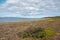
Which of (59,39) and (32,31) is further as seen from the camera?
(32,31)

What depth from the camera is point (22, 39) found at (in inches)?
534

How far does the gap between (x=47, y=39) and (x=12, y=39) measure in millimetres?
2605

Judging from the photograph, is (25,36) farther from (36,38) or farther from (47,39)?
(47,39)

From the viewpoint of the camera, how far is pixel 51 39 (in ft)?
41.1

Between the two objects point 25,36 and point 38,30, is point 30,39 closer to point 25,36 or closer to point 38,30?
point 25,36

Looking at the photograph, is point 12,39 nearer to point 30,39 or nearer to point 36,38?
point 30,39

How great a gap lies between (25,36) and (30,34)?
519mm

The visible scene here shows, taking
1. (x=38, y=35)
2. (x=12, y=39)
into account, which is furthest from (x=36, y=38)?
(x=12, y=39)

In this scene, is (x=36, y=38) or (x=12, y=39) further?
(x=36, y=38)

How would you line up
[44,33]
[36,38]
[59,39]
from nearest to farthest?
[59,39]
[36,38]
[44,33]

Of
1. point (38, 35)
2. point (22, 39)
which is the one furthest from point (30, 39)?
point (38, 35)

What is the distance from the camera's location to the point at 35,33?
1503 centimetres

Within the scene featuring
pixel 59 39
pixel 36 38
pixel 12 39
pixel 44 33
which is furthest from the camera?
pixel 44 33

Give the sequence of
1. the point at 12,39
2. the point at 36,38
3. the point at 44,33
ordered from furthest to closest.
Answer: the point at 44,33 < the point at 36,38 < the point at 12,39
